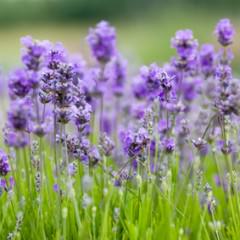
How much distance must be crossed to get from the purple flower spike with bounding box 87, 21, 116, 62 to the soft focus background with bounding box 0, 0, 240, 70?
12.7 metres

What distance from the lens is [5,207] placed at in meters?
2.70

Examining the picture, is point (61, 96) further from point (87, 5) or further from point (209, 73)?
point (87, 5)

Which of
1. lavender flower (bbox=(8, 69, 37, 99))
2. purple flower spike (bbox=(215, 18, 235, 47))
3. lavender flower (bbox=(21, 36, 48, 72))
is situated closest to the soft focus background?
purple flower spike (bbox=(215, 18, 235, 47))

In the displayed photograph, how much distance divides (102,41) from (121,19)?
22.3 meters

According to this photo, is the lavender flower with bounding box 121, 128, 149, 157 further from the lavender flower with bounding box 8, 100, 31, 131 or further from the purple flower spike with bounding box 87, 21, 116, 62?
the purple flower spike with bounding box 87, 21, 116, 62

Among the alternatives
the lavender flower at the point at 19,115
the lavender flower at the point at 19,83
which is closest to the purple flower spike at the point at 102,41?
the lavender flower at the point at 19,83

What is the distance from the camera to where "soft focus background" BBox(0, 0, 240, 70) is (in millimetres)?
19281

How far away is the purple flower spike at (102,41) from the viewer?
3.75 meters

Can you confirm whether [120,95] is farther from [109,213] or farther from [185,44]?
[109,213]

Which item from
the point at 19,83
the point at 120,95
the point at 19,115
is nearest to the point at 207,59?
the point at 120,95

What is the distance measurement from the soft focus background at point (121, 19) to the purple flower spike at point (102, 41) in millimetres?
12724

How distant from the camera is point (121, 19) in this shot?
25844 mm

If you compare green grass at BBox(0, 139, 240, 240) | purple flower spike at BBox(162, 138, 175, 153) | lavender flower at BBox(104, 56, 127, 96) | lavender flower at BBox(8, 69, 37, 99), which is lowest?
green grass at BBox(0, 139, 240, 240)

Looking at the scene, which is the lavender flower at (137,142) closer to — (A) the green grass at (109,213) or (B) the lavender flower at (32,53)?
(A) the green grass at (109,213)
